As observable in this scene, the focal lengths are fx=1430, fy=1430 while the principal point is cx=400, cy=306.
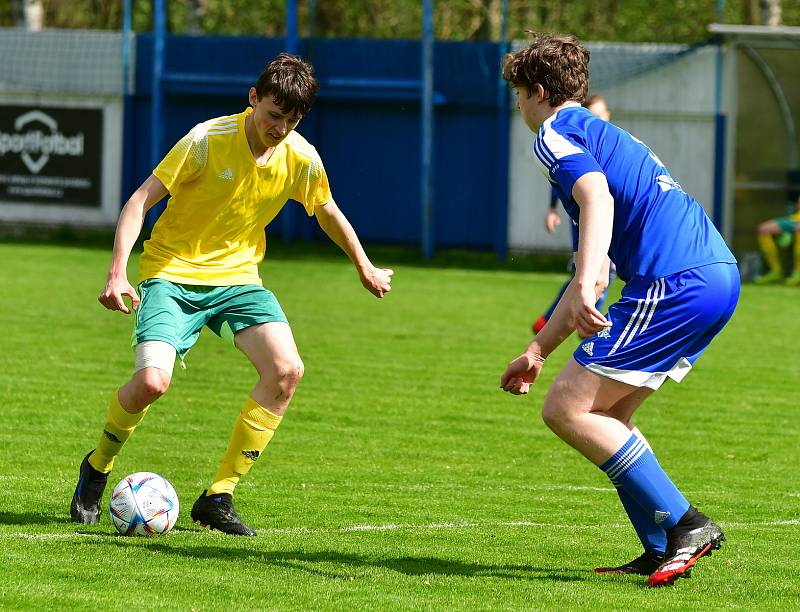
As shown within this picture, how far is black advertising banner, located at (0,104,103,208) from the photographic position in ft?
76.3

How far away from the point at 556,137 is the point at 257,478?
2.93m

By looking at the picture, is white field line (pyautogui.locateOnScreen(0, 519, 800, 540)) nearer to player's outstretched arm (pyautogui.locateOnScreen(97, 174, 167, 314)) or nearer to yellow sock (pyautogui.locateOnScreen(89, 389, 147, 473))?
yellow sock (pyautogui.locateOnScreen(89, 389, 147, 473))

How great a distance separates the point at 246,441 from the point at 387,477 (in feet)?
4.82

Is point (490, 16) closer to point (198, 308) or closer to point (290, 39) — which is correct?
point (290, 39)

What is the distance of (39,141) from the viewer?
919 inches

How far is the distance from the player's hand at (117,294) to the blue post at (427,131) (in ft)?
54.1

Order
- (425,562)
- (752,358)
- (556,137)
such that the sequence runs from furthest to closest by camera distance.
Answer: (752,358) → (425,562) → (556,137)

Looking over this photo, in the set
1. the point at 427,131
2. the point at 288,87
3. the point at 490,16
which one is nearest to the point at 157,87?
the point at 427,131

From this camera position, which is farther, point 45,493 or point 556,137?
Result: point 45,493

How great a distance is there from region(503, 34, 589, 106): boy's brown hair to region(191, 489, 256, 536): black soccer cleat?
214cm

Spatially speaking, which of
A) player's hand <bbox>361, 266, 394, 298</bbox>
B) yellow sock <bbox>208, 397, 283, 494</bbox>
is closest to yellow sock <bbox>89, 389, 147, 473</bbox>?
yellow sock <bbox>208, 397, 283, 494</bbox>

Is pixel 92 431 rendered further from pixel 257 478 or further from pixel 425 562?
pixel 425 562

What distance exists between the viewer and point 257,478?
23.4 ft

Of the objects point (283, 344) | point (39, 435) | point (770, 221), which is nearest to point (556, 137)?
point (283, 344)
